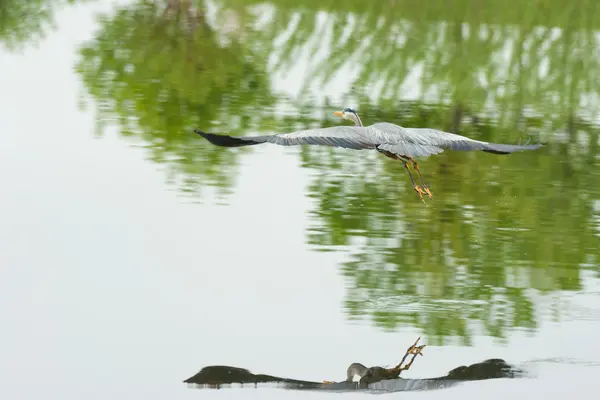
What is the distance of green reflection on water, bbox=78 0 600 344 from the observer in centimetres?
1430

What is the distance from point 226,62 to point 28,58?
4.56 m

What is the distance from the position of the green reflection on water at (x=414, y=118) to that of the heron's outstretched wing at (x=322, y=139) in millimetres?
2002

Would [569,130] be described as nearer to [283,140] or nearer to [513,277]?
[513,277]

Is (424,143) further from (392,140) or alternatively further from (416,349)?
(416,349)

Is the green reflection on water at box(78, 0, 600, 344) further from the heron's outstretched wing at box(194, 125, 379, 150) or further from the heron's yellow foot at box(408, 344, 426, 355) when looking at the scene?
the heron's outstretched wing at box(194, 125, 379, 150)

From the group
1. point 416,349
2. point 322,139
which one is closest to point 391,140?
point 322,139

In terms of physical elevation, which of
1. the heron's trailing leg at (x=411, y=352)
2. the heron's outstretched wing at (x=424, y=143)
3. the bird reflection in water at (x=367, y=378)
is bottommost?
the bird reflection in water at (x=367, y=378)

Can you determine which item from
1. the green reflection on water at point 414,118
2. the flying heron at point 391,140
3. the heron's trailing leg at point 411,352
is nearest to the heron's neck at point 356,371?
the heron's trailing leg at point 411,352

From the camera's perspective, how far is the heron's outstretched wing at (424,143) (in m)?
11.6

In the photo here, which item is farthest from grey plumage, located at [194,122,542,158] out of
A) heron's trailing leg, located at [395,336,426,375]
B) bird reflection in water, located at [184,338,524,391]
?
bird reflection in water, located at [184,338,524,391]

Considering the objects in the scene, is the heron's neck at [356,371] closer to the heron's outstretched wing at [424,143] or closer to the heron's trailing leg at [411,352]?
the heron's trailing leg at [411,352]

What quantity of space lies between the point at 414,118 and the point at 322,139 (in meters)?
11.2

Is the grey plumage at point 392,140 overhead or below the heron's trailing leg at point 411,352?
overhead

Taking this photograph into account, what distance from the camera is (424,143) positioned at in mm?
11867
